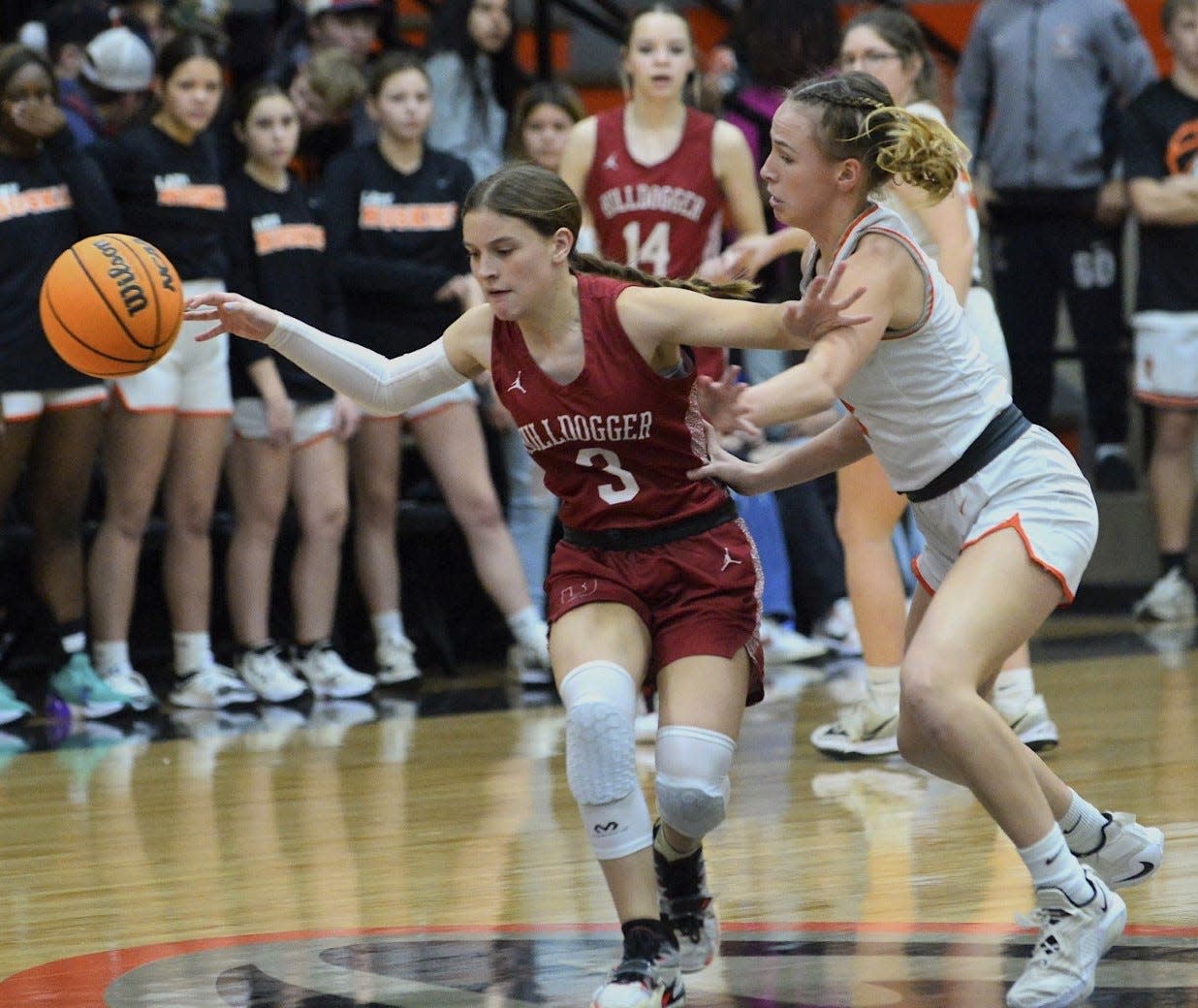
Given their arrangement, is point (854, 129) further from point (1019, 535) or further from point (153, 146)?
point (153, 146)

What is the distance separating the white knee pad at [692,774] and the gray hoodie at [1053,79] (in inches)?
211

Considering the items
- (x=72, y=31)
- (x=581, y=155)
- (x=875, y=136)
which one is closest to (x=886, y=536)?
(x=581, y=155)

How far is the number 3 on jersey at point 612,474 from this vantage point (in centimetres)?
358

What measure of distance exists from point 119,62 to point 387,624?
2246 millimetres

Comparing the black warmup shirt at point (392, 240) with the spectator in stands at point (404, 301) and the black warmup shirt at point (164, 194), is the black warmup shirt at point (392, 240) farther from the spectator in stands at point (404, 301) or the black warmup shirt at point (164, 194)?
the black warmup shirt at point (164, 194)

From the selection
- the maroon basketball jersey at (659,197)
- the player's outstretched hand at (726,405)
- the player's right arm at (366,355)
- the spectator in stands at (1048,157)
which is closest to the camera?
the player's outstretched hand at (726,405)

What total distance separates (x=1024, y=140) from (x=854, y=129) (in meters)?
4.93

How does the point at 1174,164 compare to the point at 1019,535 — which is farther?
the point at 1174,164

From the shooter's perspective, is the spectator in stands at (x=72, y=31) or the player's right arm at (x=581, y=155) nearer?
the player's right arm at (x=581, y=155)

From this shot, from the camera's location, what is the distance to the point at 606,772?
3.29 meters

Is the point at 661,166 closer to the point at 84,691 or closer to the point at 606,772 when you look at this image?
the point at 84,691

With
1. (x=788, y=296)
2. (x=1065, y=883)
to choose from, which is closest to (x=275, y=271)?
(x=788, y=296)

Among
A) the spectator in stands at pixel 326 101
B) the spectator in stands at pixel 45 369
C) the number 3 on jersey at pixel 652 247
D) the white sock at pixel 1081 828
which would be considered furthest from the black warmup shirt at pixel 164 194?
the white sock at pixel 1081 828

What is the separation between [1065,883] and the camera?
127 inches
